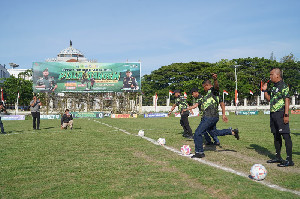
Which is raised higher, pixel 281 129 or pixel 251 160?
pixel 281 129

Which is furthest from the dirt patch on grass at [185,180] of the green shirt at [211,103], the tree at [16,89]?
the tree at [16,89]

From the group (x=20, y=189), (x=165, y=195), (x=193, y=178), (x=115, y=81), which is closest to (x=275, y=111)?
(x=193, y=178)

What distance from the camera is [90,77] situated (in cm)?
4359

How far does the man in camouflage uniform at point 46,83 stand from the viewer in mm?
42469

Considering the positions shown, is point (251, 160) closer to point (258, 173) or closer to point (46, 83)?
point (258, 173)

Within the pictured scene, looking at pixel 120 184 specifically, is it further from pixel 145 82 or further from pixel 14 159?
pixel 145 82

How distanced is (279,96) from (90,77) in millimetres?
38333

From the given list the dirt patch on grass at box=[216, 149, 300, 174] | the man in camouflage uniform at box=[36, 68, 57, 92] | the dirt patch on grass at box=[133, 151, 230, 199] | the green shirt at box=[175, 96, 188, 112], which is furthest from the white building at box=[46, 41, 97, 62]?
the dirt patch on grass at box=[133, 151, 230, 199]

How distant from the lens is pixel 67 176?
19.4 ft

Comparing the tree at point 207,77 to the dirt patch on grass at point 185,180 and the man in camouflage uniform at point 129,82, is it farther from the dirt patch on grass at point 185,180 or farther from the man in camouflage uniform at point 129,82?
the dirt patch on grass at point 185,180

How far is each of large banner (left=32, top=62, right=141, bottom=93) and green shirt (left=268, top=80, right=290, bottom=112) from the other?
36291mm

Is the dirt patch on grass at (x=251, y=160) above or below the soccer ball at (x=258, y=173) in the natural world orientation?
below

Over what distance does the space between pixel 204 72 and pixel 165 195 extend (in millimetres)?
63681

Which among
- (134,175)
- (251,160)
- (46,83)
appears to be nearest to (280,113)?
(251,160)
